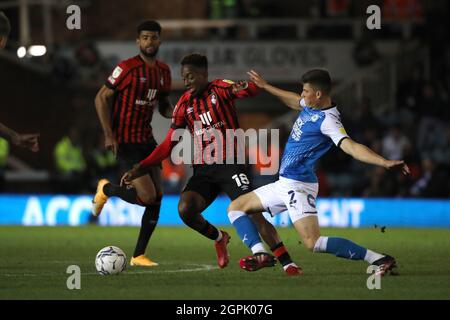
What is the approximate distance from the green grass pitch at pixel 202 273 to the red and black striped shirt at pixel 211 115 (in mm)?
1177

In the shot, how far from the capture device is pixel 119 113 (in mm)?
11664

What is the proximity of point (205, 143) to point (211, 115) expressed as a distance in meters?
0.28

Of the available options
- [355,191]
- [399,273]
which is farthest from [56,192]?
[399,273]

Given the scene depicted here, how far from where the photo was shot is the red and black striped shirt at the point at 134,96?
456 inches

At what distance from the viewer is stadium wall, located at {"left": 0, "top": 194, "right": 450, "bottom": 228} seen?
64.1 ft

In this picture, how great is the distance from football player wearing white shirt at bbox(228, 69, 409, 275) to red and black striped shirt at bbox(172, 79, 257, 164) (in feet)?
2.35

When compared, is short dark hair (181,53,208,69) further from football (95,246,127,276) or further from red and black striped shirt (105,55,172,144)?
football (95,246,127,276)

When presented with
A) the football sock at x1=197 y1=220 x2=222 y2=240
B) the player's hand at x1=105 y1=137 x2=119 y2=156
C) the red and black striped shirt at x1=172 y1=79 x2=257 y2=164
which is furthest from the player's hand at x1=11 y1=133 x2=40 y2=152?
the football sock at x1=197 y1=220 x2=222 y2=240

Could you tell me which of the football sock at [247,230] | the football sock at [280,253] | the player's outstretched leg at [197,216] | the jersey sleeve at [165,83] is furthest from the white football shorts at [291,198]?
the jersey sleeve at [165,83]

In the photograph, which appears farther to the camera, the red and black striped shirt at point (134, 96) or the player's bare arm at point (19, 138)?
the red and black striped shirt at point (134, 96)

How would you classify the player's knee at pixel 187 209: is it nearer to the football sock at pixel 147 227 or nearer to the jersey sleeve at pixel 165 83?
the football sock at pixel 147 227

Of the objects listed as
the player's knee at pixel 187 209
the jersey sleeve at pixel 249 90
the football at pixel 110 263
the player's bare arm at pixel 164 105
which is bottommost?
the football at pixel 110 263

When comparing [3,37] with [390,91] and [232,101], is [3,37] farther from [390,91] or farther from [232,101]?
[390,91]

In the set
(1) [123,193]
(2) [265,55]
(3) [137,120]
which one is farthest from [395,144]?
(1) [123,193]
